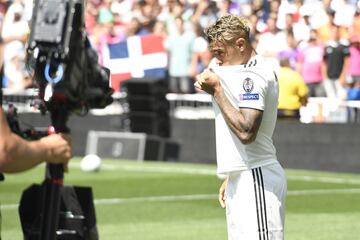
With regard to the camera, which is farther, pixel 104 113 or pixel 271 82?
pixel 104 113

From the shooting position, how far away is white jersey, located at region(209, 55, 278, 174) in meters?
6.91

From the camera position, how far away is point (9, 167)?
5398 millimetres

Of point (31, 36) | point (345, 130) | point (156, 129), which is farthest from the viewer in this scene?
point (156, 129)

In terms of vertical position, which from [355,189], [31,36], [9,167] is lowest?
[355,189]

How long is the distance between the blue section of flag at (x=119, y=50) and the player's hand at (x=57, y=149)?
19617mm

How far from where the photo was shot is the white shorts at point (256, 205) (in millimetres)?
6926

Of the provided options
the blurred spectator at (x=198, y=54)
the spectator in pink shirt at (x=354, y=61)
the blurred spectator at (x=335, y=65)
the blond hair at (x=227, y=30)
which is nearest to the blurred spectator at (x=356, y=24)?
the spectator in pink shirt at (x=354, y=61)

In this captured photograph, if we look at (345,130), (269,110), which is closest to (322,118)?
(345,130)

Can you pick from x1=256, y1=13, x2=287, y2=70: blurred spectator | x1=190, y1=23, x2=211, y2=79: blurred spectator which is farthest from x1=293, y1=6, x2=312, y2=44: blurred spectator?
x1=190, y1=23, x2=211, y2=79: blurred spectator

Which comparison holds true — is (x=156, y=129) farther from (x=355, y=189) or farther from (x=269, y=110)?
(x=269, y=110)

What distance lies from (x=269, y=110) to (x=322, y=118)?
46.3 ft

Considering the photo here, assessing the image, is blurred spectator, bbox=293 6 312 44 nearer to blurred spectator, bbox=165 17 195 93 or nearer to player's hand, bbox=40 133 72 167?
blurred spectator, bbox=165 17 195 93

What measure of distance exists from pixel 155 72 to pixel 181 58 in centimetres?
120

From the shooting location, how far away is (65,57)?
514 centimetres
